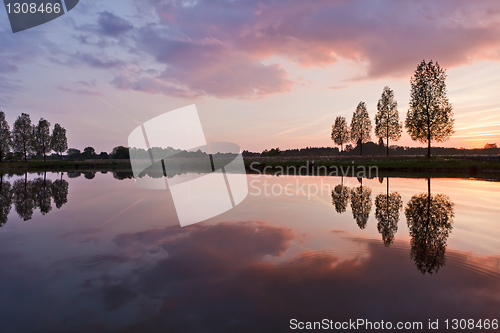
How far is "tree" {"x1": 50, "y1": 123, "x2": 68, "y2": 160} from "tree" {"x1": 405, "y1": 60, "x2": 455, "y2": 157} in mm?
109597

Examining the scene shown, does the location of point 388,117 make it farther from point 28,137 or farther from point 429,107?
point 28,137

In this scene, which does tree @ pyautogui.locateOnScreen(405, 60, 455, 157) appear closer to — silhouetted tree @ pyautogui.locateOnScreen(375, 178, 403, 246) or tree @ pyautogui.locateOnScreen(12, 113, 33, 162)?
silhouetted tree @ pyautogui.locateOnScreen(375, 178, 403, 246)

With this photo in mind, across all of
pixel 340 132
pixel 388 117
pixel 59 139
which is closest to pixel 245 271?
pixel 388 117

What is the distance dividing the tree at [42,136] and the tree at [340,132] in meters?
96.7

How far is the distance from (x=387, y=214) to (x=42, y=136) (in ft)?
357

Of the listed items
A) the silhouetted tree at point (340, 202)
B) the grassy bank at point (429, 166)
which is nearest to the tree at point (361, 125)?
the grassy bank at point (429, 166)

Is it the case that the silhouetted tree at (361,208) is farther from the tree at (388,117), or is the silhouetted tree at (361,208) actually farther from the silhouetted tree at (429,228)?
the tree at (388,117)

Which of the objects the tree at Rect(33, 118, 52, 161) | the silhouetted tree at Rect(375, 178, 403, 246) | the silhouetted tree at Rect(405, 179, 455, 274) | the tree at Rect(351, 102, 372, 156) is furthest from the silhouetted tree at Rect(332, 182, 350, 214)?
the tree at Rect(33, 118, 52, 161)

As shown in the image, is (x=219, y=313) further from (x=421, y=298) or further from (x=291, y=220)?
(x=291, y=220)

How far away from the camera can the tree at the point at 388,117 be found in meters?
60.2

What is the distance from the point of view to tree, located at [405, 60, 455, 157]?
47.0 meters

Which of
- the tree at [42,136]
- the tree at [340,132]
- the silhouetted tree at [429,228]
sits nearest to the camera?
the silhouetted tree at [429,228]

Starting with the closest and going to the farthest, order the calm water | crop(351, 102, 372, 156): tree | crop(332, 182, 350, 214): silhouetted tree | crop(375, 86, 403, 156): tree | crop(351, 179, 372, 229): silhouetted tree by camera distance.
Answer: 1. the calm water
2. crop(351, 179, 372, 229): silhouetted tree
3. crop(332, 182, 350, 214): silhouetted tree
4. crop(375, 86, 403, 156): tree
5. crop(351, 102, 372, 156): tree

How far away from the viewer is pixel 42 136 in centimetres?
8869
